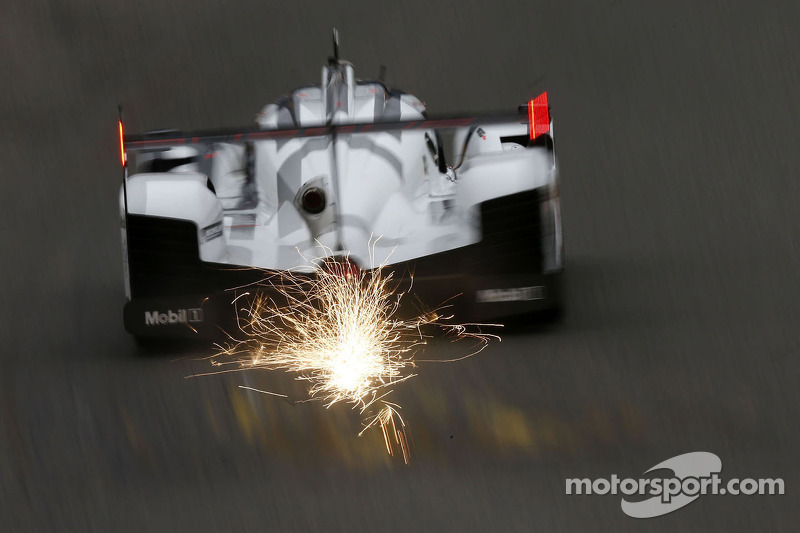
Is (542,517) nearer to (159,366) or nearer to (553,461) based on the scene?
(553,461)

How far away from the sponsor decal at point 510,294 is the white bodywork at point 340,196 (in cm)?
26

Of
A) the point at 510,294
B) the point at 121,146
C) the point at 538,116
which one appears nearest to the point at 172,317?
the point at 121,146

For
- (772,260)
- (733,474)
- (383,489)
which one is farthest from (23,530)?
(772,260)

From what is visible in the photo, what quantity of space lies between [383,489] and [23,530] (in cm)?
128

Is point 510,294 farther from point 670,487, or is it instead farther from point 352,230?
point 670,487

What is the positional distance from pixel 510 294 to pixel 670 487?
6.13 ft

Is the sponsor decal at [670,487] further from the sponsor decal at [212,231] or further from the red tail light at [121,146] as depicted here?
the red tail light at [121,146]

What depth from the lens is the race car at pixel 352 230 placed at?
566 centimetres

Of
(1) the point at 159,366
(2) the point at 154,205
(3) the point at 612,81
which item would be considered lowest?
(1) the point at 159,366

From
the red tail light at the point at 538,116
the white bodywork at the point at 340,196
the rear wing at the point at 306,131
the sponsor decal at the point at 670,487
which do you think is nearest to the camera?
the sponsor decal at the point at 670,487

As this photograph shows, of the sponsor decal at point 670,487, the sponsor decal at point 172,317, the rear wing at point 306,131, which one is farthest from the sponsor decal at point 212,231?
the sponsor decal at point 670,487

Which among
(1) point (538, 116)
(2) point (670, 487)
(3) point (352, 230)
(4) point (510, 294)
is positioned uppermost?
(1) point (538, 116)

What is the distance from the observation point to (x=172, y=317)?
5703 millimetres

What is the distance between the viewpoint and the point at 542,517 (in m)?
3.78
